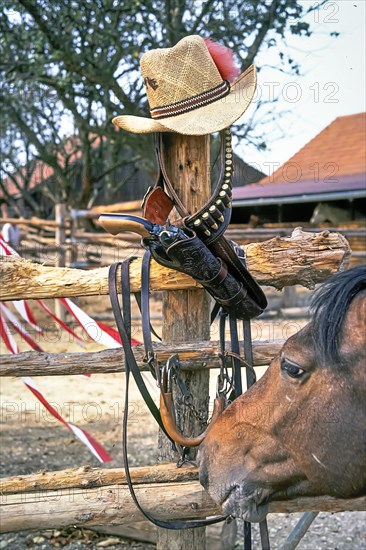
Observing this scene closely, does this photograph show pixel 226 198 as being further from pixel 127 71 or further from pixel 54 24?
pixel 127 71

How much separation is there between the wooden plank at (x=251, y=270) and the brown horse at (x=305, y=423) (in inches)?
26.5

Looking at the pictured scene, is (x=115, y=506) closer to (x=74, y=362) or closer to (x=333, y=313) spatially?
(x=74, y=362)

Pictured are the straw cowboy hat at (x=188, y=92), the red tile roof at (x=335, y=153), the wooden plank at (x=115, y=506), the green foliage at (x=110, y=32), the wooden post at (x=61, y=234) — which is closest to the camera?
the straw cowboy hat at (x=188, y=92)

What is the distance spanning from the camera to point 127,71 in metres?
9.82

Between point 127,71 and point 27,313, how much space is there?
7064mm

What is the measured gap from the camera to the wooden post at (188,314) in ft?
7.38

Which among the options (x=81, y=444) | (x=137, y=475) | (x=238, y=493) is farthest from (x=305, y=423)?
(x=81, y=444)

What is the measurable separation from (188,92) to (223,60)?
0.77ft

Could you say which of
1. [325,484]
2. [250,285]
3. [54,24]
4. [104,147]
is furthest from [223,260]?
[104,147]

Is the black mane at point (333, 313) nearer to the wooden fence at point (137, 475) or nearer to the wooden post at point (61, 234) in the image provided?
the wooden fence at point (137, 475)

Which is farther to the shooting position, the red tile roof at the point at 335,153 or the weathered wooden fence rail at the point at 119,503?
the red tile roof at the point at 335,153

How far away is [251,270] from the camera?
7.48ft

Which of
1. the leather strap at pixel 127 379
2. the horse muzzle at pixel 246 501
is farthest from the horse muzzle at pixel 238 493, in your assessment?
the leather strap at pixel 127 379

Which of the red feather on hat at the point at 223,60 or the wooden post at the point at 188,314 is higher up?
the red feather on hat at the point at 223,60
